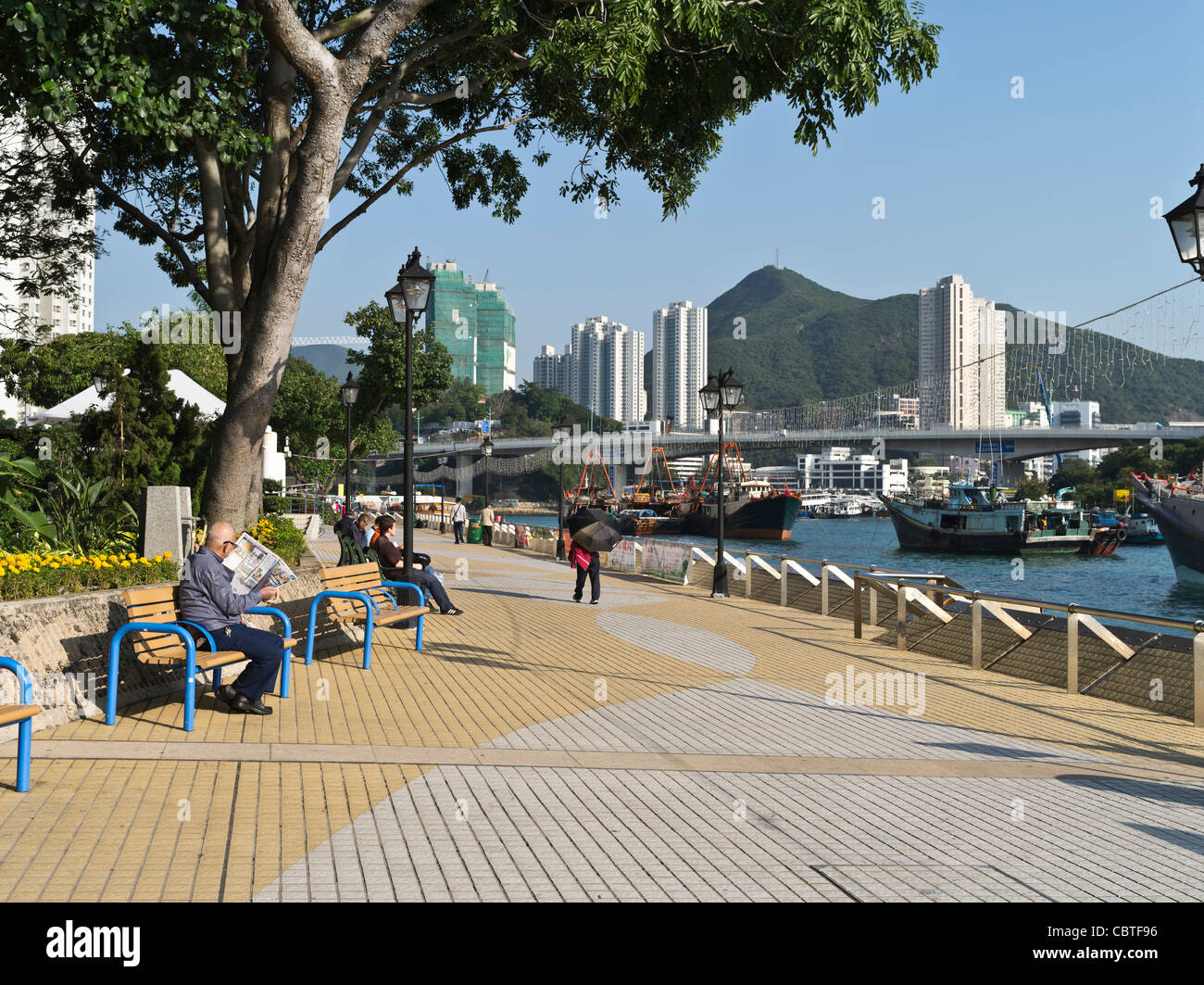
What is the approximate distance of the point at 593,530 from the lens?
554 inches

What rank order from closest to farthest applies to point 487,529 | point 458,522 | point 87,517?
point 87,517
point 458,522
point 487,529

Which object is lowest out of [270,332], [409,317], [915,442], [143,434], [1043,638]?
[1043,638]

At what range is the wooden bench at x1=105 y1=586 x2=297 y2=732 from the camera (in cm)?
626

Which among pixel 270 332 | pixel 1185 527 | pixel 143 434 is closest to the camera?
pixel 270 332

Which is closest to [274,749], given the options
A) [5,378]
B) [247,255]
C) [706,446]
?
[247,255]

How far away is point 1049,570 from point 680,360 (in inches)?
4943

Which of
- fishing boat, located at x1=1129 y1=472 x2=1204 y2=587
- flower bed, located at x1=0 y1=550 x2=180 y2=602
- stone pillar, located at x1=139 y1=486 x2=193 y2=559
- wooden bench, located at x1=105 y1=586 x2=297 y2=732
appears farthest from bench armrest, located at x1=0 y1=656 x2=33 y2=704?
fishing boat, located at x1=1129 y1=472 x2=1204 y2=587

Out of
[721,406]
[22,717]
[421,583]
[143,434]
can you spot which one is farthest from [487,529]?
[22,717]

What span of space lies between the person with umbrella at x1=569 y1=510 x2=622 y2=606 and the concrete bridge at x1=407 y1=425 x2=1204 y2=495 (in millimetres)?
54715

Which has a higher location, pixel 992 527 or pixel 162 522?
pixel 162 522

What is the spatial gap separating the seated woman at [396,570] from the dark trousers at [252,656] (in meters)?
5.07

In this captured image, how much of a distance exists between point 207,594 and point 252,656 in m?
0.52

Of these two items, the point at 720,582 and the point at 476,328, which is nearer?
the point at 720,582

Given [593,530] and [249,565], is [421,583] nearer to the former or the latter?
[593,530]
